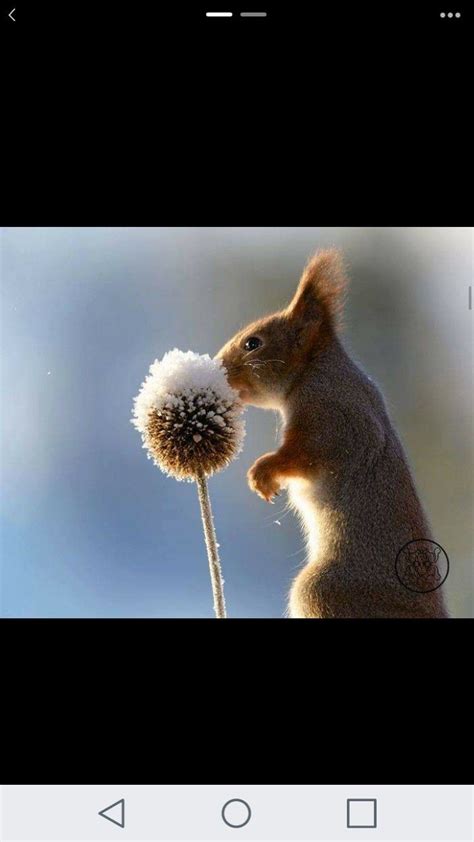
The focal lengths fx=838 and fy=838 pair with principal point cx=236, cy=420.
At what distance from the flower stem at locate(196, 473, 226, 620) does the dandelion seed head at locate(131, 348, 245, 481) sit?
0.22 ft

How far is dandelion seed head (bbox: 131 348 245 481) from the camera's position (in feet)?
5.83

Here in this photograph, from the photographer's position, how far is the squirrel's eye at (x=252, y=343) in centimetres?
249

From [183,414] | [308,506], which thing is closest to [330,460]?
[308,506]

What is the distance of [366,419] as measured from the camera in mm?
2256

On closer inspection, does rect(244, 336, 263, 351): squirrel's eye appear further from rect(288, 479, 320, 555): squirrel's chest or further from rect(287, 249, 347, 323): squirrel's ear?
rect(288, 479, 320, 555): squirrel's chest
